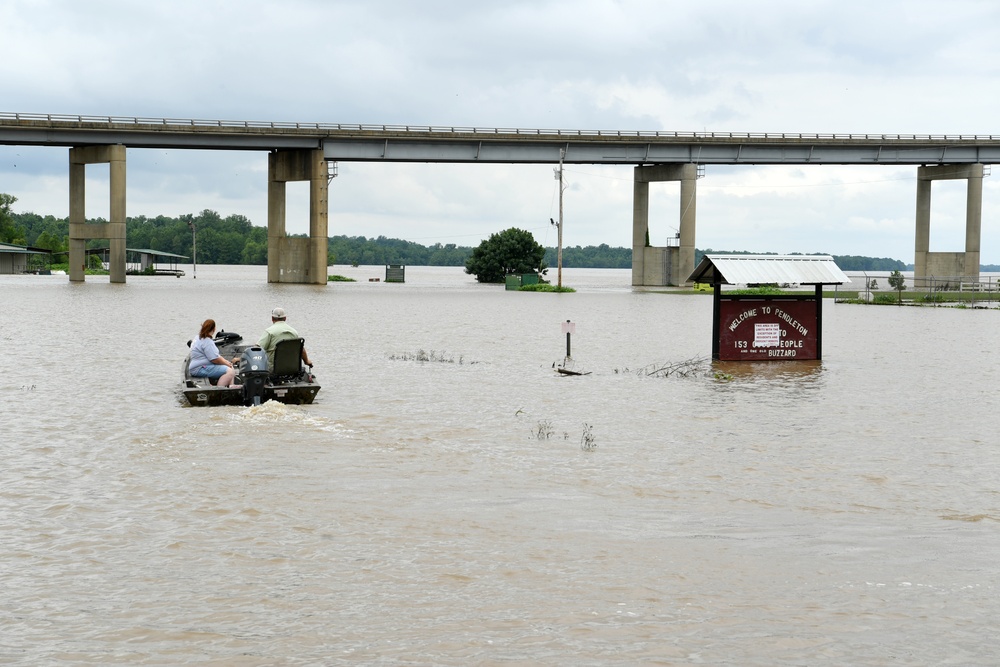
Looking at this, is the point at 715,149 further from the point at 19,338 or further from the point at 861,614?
the point at 861,614

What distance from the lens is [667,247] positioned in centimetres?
9781

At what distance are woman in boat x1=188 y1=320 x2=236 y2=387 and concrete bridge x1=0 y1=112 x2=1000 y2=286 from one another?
68072mm

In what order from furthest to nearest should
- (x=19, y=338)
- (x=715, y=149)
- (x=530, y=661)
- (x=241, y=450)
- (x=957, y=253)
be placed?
(x=957, y=253)
(x=715, y=149)
(x=19, y=338)
(x=241, y=450)
(x=530, y=661)

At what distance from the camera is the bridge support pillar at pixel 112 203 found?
84875 mm

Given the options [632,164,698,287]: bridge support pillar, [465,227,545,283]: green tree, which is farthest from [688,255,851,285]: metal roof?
[465,227,545,283]: green tree

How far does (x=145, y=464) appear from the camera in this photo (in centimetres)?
1319

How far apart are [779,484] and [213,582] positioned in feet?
21.8

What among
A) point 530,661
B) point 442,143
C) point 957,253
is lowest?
point 530,661

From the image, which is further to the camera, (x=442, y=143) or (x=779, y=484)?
(x=442, y=143)

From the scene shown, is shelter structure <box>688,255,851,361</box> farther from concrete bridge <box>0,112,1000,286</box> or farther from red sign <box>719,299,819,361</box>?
concrete bridge <box>0,112,1000,286</box>

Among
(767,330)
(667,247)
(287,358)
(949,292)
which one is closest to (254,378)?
(287,358)

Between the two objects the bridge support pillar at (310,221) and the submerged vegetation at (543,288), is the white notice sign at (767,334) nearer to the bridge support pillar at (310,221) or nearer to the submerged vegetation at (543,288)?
the submerged vegetation at (543,288)

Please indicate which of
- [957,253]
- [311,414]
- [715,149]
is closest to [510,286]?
[715,149]

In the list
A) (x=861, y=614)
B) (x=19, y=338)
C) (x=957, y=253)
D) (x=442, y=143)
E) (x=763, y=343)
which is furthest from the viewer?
(x=957, y=253)
